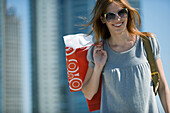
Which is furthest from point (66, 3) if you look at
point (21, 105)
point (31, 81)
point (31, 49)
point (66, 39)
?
point (66, 39)

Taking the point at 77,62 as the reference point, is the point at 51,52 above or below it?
below

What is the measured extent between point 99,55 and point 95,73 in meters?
0.13

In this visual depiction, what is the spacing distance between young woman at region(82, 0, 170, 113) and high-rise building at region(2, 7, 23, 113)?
352 feet

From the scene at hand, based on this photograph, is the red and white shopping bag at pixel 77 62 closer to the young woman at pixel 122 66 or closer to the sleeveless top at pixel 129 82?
the young woman at pixel 122 66

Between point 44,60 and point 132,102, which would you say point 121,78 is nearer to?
point 132,102

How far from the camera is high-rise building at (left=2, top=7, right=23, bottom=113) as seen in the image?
351 ft

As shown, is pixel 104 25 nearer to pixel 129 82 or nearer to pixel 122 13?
pixel 122 13

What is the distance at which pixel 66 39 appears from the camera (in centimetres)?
198

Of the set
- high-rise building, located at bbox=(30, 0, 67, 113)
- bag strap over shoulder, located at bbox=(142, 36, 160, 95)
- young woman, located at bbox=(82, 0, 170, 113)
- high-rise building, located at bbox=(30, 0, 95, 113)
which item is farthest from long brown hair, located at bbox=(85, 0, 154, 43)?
high-rise building, located at bbox=(30, 0, 67, 113)

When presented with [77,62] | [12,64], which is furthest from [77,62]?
[12,64]

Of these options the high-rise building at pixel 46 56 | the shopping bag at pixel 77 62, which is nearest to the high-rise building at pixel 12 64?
the high-rise building at pixel 46 56

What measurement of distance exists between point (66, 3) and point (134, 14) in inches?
3180

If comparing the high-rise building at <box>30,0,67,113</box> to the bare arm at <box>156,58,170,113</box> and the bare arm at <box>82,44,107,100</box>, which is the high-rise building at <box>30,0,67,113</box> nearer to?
the bare arm at <box>82,44,107,100</box>

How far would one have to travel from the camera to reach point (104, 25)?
1795mm
